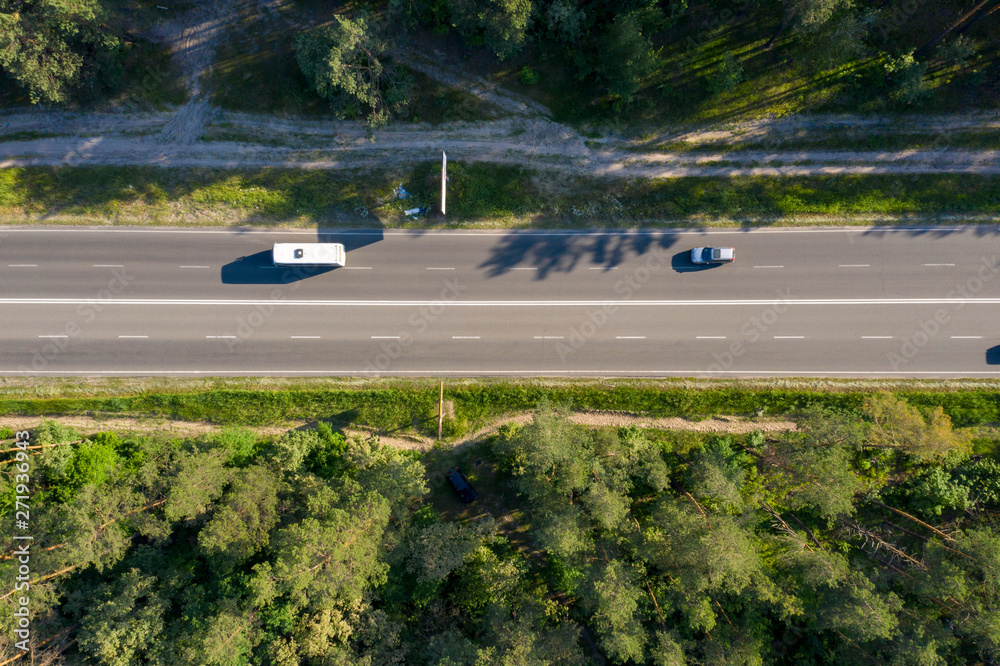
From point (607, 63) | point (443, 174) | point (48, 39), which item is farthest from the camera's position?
point (443, 174)

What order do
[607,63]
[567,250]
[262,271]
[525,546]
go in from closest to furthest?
1. [607,63]
2. [525,546]
3. [262,271]
4. [567,250]

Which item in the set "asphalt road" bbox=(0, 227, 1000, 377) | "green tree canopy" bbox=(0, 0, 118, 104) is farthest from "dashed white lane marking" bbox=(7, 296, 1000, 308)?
"green tree canopy" bbox=(0, 0, 118, 104)

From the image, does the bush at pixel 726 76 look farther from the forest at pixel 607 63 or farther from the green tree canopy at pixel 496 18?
the green tree canopy at pixel 496 18

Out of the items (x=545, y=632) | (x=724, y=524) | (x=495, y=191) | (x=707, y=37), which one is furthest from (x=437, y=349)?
(x=707, y=37)

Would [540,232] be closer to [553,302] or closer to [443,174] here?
[553,302]

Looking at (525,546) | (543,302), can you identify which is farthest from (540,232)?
(525,546)

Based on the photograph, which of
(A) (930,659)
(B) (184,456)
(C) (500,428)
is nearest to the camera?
(A) (930,659)

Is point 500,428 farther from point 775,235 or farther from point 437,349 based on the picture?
point 775,235

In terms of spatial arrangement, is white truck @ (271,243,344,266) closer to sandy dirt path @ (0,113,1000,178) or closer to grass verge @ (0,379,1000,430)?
sandy dirt path @ (0,113,1000,178)
